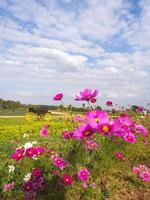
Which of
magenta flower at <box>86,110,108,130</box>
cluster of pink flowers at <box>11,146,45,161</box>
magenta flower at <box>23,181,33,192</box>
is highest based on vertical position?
magenta flower at <box>86,110,108,130</box>

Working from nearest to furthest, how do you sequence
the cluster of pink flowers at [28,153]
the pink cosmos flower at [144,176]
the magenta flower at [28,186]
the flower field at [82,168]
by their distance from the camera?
the flower field at [82,168] → the magenta flower at [28,186] → the cluster of pink flowers at [28,153] → the pink cosmos flower at [144,176]

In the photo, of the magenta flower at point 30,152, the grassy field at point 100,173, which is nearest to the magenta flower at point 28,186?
the magenta flower at point 30,152

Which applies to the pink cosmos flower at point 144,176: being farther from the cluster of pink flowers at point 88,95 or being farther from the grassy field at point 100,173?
the cluster of pink flowers at point 88,95

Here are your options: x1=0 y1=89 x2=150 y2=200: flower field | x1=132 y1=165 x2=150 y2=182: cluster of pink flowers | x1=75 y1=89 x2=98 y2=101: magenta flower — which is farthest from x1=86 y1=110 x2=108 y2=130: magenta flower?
x1=132 y1=165 x2=150 y2=182: cluster of pink flowers

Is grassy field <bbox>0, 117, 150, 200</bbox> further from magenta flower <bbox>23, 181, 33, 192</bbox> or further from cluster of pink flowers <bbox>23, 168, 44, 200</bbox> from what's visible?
magenta flower <bbox>23, 181, 33, 192</bbox>

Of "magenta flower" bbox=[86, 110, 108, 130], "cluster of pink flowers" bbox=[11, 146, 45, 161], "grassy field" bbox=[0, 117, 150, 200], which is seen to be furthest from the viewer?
"grassy field" bbox=[0, 117, 150, 200]

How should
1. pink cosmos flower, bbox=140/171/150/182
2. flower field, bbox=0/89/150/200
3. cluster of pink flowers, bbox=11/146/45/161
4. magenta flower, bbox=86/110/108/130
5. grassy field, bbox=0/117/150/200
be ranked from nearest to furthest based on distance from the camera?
magenta flower, bbox=86/110/108/130 < flower field, bbox=0/89/150/200 < cluster of pink flowers, bbox=11/146/45/161 < grassy field, bbox=0/117/150/200 < pink cosmos flower, bbox=140/171/150/182

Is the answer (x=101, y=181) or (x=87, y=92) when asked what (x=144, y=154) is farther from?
(x=87, y=92)

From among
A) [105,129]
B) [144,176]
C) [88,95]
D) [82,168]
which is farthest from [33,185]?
[144,176]

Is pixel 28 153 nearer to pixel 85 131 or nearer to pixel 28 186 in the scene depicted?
pixel 28 186

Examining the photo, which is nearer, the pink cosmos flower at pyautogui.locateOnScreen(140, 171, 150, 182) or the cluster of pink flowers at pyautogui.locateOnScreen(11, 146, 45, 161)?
the cluster of pink flowers at pyautogui.locateOnScreen(11, 146, 45, 161)

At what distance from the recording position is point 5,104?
40000 mm

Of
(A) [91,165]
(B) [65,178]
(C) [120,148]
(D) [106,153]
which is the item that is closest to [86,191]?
(B) [65,178]

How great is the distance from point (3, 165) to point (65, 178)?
5.66 feet
